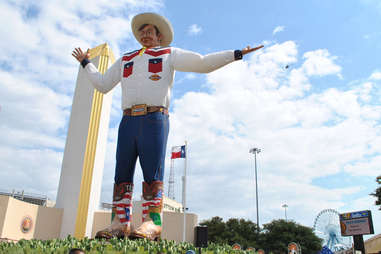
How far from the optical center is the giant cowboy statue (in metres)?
4.75

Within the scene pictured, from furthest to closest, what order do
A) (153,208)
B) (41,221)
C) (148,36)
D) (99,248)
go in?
(41,221), (148,36), (153,208), (99,248)

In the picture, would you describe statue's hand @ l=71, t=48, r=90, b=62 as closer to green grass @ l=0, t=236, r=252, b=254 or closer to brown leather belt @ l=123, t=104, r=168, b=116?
brown leather belt @ l=123, t=104, r=168, b=116

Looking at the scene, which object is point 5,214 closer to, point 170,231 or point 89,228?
point 89,228

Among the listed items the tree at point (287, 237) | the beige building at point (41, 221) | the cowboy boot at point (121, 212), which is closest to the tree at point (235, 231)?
the tree at point (287, 237)

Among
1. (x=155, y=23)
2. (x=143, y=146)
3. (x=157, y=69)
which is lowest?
(x=143, y=146)

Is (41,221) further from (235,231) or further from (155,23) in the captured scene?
(235,231)

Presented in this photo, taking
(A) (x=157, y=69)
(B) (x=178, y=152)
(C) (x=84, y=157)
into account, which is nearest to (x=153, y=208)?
Result: (A) (x=157, y=69)

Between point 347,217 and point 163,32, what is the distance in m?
17.5

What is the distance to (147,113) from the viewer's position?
195 inches

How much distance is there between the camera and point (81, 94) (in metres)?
16.3

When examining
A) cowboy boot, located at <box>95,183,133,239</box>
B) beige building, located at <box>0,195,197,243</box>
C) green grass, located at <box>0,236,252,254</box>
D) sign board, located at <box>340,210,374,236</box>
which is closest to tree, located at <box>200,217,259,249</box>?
sign board, located at <box>340,210,374,236</box>

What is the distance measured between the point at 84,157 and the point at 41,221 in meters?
3.28

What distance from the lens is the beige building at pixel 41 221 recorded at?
1314cm

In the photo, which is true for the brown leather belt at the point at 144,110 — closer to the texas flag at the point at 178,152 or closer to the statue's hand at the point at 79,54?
the statue's hand at the point at 79,54
